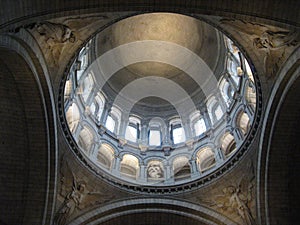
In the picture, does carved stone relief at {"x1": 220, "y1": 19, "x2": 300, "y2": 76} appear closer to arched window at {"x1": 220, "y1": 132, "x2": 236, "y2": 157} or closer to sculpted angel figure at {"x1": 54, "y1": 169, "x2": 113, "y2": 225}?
arched window at {"x1": 220, "y1": 132, "x2": 236, "y2": 157}

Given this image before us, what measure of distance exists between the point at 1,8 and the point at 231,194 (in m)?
13.5

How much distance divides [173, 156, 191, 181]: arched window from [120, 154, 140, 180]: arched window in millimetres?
2194

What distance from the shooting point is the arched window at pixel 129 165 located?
888 inches

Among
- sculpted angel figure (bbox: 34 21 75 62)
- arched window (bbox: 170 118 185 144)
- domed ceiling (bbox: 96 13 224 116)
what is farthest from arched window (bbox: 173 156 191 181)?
sculpted angel figure (bbox: 34 21 75 62)

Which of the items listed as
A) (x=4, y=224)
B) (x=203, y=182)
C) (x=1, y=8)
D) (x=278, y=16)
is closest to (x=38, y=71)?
(x=1, y=8)

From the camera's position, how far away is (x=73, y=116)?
20562 millimetres

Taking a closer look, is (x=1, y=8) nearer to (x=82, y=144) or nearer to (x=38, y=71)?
(x=38, y=71)

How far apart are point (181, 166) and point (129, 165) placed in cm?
304

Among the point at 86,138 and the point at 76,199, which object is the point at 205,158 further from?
the point at 76,199

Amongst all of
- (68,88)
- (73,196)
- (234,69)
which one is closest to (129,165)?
(73,196)

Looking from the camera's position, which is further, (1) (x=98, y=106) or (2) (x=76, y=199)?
(1) (x=98, y=106)

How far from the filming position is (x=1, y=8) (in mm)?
9672

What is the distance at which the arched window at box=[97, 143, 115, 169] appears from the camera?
72.0 ft

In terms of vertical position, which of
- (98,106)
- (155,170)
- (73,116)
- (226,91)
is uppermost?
(226,91)
